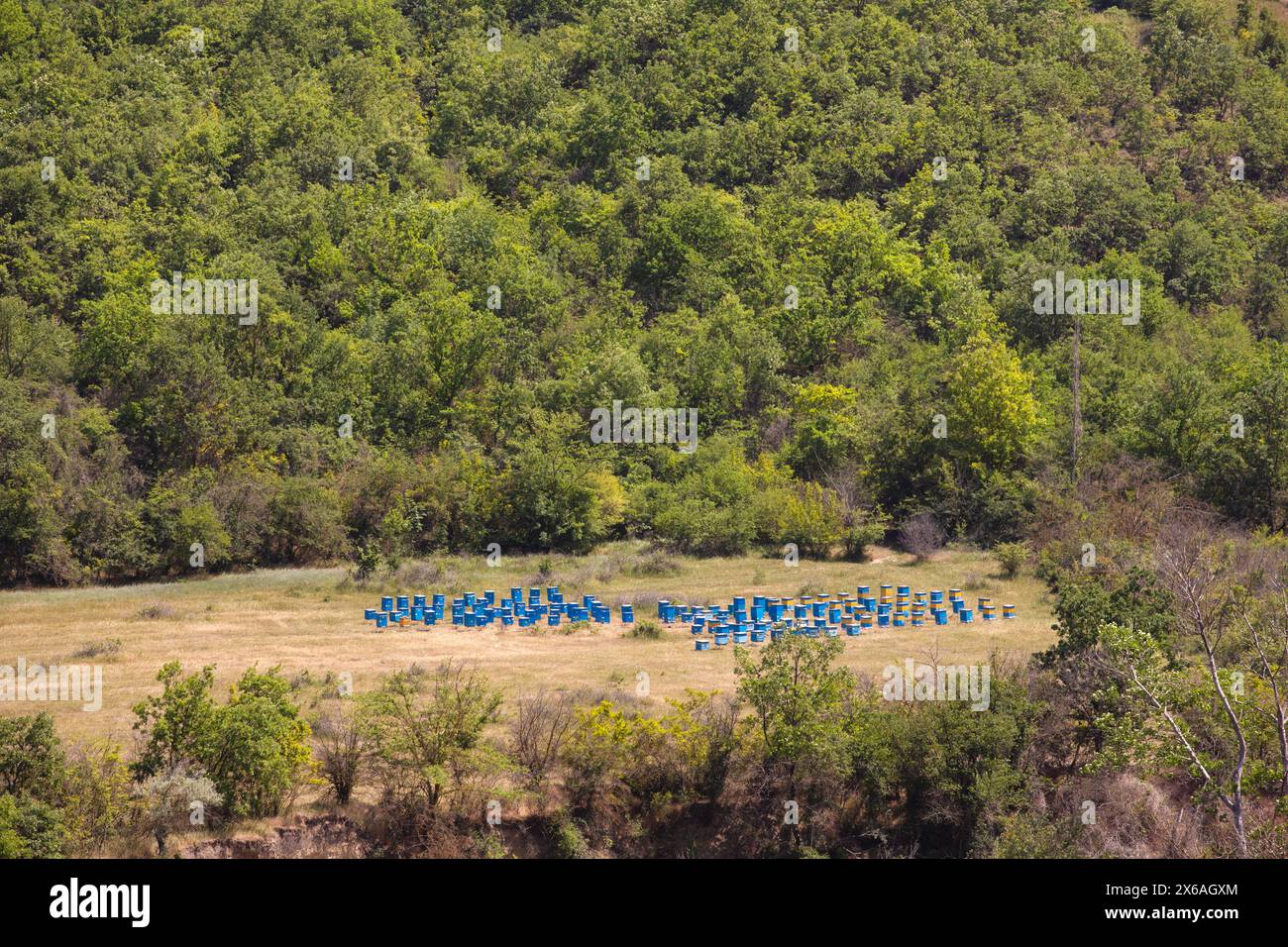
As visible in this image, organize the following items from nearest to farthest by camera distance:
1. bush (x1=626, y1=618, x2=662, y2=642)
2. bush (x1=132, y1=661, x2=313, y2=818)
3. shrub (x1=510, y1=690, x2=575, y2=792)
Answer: bush (x1=132, y1=661, x2=313, y2=818), shrub (x1=510, y1=690, x2=575, y2=792), bush (x1=626, y1=618, x2=662, y2=642)

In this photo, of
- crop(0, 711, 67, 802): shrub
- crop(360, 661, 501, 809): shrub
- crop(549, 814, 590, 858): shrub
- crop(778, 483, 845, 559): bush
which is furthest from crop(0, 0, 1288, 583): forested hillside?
crop(0, 711, 67, 802): shrub

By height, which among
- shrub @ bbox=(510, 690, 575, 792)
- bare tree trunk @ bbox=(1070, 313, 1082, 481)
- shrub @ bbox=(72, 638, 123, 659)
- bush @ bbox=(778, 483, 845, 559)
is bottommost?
shrub @ bbox=(510, 690, 575, 792)

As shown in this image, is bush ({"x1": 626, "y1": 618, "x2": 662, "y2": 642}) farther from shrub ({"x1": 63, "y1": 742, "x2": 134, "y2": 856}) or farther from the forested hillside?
shrub ({"x1": 63, "y1": 742, "x2": 134, "y2": 856})

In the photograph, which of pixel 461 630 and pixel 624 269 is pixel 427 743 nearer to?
pixel 461 630

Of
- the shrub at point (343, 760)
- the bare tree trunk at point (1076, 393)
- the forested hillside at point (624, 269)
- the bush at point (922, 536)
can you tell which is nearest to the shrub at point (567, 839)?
the shrub at point (343, 760)

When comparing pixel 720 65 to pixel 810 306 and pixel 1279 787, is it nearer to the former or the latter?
pixel 810 306

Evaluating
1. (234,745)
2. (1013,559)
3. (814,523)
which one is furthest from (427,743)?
(814,523)

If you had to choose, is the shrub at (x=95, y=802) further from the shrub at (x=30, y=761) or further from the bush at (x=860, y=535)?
the bush at (x=860, y=535)
